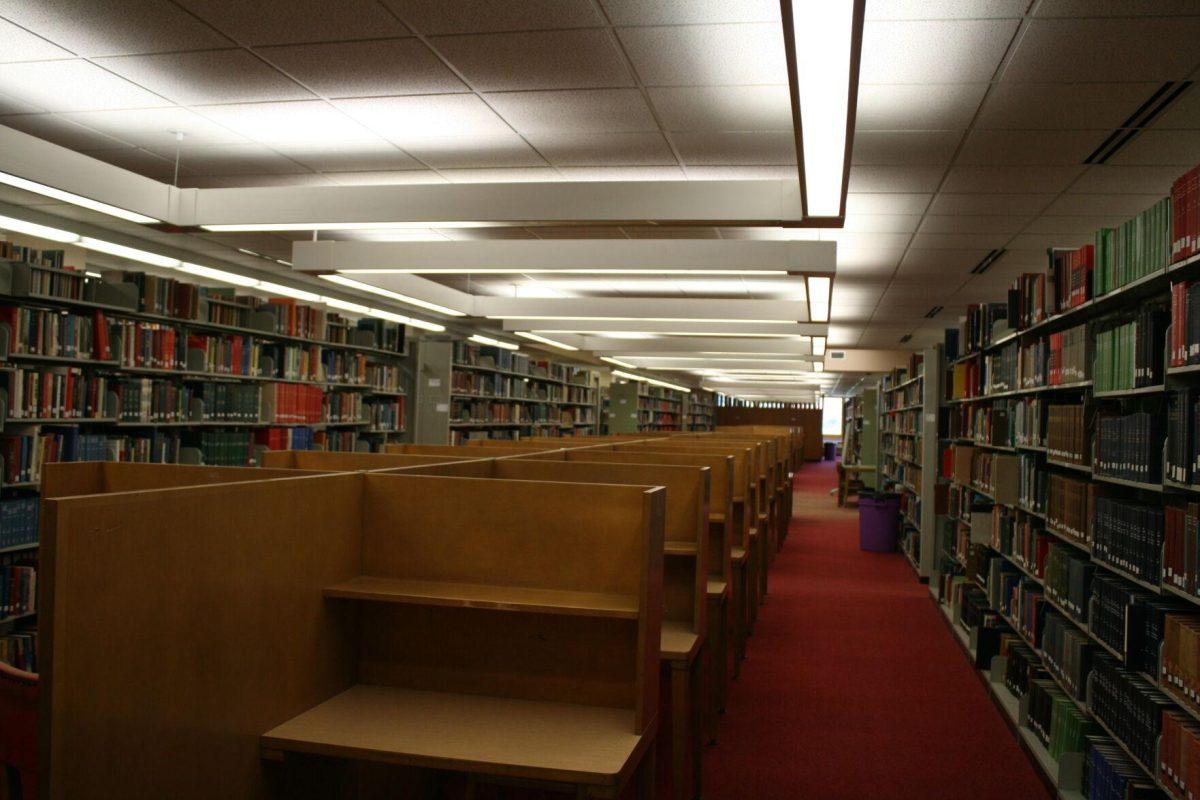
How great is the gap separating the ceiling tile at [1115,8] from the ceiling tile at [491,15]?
1522 mm

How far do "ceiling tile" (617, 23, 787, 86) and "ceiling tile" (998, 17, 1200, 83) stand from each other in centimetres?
91

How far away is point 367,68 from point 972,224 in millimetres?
4197

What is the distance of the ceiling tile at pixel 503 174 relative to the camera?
529 centimetres

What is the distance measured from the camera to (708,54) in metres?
3.54

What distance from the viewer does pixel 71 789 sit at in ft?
5.49

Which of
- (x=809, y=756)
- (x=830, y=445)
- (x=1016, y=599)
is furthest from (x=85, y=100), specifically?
(x=830, y=445)

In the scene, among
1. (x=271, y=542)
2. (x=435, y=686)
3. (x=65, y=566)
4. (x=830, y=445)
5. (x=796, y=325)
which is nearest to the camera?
(x=65, y=566)

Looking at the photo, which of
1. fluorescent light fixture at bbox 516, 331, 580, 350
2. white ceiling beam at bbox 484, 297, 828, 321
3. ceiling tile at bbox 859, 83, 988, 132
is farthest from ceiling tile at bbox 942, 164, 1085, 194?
fluorescent light fixture at bbox 516, 331, 580, 350

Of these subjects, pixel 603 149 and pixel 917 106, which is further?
pixel 603 149

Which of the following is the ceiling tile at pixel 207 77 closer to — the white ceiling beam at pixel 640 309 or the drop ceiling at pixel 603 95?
the drop ceiling at pixel 603 95

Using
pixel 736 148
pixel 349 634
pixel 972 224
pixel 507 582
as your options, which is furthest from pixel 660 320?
pixel 349 634

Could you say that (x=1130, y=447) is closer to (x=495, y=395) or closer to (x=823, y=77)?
(x=823, y=77)

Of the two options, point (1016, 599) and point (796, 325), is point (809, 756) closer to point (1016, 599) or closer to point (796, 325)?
point (1016, 599)

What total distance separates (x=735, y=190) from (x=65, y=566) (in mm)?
3345
